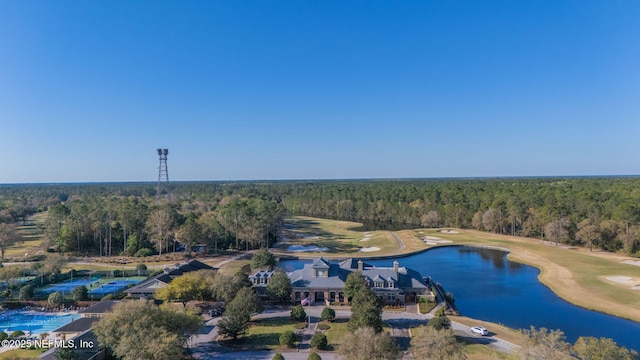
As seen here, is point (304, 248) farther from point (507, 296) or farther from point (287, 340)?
point (287, 340)

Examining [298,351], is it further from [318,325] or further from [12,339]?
[12,339]

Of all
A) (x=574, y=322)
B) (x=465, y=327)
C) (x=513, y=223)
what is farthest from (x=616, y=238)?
(x=465, y=327)

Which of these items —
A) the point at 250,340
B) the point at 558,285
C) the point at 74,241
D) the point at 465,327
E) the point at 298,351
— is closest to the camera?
the point at 298,351

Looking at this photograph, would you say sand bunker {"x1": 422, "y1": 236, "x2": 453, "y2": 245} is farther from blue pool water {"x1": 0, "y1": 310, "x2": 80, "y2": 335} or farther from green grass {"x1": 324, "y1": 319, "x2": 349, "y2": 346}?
blue pool water {"x1": 0, "y1": 310, "x2": 80, "y2": 335}

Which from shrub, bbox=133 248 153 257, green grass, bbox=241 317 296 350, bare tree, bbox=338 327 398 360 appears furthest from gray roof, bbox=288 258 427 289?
shrub, bbox=133 248 153 257

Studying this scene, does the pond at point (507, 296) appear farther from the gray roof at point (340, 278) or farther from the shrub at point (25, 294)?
the shrub at point (25, 294)

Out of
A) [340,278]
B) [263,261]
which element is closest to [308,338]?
[340,278]
